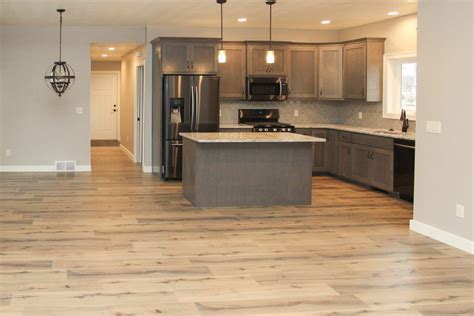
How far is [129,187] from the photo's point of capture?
984 centimetres

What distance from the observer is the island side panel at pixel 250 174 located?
8109 mm

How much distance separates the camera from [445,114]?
20.5 ft

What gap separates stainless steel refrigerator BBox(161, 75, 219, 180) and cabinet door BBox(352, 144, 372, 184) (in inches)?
84.3

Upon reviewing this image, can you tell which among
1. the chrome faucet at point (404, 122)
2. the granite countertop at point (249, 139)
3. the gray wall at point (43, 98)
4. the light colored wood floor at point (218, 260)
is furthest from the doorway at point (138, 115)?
the chrome faucet at point (404, 122)

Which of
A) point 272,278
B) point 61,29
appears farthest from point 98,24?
point 272,278

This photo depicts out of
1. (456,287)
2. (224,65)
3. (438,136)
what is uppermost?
(224,65)

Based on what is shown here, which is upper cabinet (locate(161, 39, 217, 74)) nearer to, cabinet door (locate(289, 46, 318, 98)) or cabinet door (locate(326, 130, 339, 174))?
cabinet door (locate(289, 46, 318, 98))

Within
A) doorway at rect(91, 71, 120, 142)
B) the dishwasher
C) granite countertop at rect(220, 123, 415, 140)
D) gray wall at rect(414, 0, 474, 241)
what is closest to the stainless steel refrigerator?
granite countertop at rect(220, 123, 415, 140)

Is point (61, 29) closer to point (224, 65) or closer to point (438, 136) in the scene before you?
point (224, 65)

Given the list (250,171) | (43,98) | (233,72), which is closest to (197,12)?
(233,72)

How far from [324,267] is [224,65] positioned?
6.33 meters

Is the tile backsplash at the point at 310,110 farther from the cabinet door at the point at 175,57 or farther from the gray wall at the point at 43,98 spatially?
the gray wall at the point at 43,98

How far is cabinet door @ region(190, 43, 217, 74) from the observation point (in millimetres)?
10562

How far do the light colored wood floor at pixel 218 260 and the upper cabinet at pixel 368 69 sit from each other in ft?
7.07
